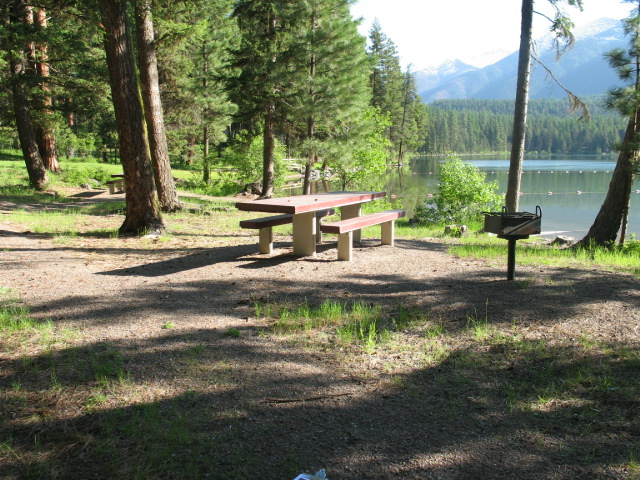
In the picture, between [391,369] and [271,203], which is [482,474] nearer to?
[391,369]

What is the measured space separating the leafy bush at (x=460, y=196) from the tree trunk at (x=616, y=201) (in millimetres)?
4584

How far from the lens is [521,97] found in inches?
420

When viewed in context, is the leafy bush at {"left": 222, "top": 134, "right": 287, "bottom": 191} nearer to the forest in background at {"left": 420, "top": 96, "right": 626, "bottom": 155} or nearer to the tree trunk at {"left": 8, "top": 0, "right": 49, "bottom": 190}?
the tree trunk at {"left": 8, "top": 0, "right": 49, "bottom": 190}

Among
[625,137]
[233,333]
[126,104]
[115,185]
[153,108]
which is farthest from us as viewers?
[115,185]

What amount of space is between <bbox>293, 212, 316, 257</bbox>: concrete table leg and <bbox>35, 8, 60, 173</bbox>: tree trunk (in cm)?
1077

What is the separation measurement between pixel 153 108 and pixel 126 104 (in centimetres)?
323

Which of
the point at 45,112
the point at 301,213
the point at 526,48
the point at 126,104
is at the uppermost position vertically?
the point at 526,48

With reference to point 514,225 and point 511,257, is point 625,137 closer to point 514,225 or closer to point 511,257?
point 511,257

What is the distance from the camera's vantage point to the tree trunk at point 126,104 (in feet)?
26.2

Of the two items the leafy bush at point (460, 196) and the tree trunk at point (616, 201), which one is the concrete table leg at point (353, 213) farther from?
the leafy bush at point (460, 196)

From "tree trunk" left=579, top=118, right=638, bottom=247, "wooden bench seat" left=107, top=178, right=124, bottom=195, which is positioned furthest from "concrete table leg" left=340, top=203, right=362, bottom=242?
"wooden bench seat" left=107, top=178, right=124, bottom=195

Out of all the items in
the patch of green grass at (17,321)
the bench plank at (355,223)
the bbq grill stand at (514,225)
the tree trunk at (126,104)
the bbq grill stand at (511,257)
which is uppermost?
the tree trunk at (126,104)

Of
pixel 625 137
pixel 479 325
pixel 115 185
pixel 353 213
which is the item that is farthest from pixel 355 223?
pixel 115 185

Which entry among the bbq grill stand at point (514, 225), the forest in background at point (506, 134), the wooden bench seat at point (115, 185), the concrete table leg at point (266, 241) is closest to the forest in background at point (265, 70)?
the wooden bench seat at point (115, 185)
